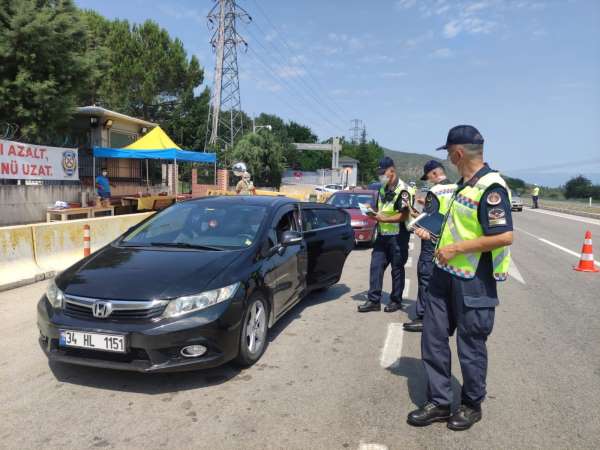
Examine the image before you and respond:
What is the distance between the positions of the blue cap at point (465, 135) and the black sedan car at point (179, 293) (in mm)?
1989

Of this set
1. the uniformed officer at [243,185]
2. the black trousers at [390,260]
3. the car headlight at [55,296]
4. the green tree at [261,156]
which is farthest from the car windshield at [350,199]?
the green tree at [261,156]

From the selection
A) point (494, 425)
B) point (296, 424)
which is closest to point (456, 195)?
point (494, 425)

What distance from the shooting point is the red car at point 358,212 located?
12.0 m

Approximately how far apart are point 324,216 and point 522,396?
363 cm

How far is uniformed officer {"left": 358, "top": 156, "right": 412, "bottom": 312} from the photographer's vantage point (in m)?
5.93

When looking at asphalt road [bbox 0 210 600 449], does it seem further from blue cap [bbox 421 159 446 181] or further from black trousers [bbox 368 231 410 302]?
blue cap [bbox 421 159 446 181]

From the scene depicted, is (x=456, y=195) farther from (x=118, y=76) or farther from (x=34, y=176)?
(x=118, y=76)

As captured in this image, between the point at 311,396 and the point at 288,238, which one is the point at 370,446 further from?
the point at 288,238

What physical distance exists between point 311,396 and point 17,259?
5.72 m

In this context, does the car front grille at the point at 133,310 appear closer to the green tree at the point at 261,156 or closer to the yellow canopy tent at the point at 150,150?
the yellow canopy tent at the point at 150,150

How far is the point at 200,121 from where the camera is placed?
150 feet

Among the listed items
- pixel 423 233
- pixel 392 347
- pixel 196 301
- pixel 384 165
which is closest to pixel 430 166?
pixel 384 165

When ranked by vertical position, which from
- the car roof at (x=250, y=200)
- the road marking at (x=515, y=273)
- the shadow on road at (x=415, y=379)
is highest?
the car roof at (x=250, y=200)

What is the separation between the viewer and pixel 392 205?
5.96m
